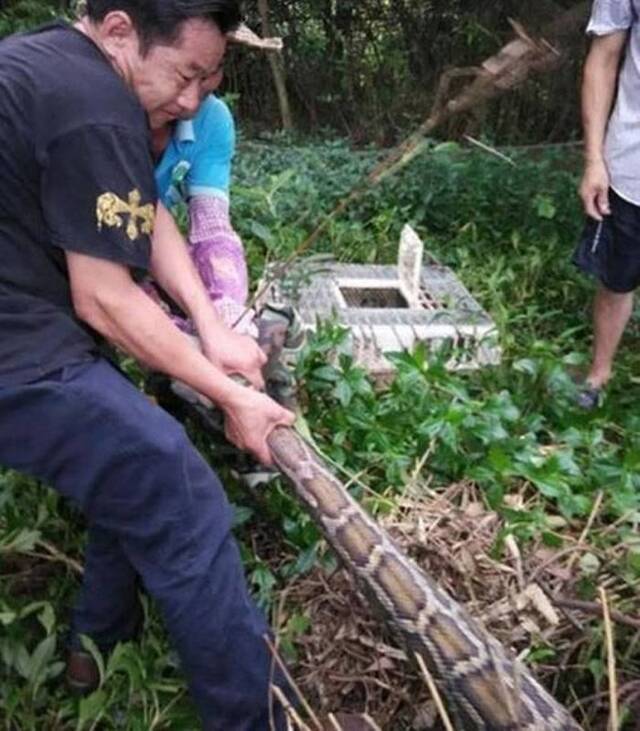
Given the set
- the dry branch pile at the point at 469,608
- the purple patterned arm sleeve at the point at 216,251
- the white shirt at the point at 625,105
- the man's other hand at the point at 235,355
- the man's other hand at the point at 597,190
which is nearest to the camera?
the dry branch pile at the point at 469,608

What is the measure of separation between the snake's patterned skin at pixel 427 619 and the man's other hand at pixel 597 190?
177cm

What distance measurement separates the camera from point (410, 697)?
258cm

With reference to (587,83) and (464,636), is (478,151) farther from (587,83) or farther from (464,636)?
(464,636)

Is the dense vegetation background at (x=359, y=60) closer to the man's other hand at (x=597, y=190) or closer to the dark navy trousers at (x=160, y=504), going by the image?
the man's other hand at (x=597, y=190)

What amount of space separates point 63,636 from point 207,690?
758mm

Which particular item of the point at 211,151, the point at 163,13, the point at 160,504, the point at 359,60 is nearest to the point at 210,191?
the point at 211,151

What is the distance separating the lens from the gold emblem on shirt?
2111 millimetres

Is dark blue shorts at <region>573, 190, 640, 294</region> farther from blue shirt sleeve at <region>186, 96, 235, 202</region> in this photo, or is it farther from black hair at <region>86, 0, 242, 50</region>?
black hair at <region>86, 0, 242, 50</region>

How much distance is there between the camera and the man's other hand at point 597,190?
3877 mm

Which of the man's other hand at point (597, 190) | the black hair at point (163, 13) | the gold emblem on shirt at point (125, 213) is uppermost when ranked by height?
the black hair at point (163, 13)

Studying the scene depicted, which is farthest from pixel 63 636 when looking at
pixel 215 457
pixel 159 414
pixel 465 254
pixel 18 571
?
pixel 465 254

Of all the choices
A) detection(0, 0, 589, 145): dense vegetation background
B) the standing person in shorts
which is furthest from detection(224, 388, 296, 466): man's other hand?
detection(0, 0, 589, 145): dense vegetation background

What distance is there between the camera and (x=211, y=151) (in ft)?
10.7

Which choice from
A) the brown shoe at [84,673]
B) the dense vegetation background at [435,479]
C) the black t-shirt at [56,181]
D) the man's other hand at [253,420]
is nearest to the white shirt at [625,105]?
the dense vegetation background at [435,479]
